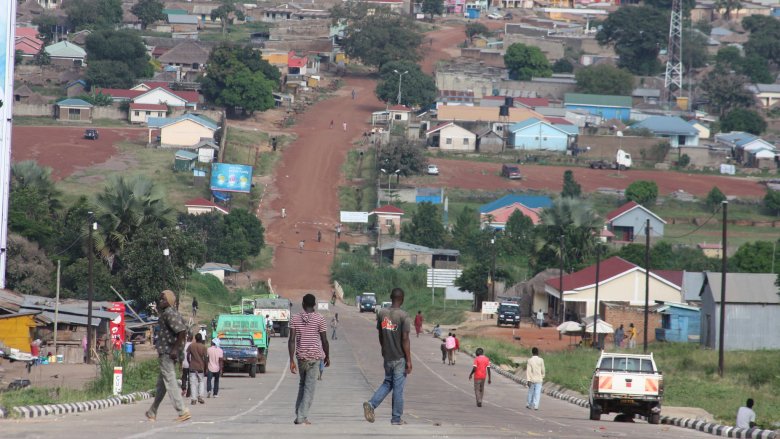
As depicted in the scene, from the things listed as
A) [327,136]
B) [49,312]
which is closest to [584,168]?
[327,136]

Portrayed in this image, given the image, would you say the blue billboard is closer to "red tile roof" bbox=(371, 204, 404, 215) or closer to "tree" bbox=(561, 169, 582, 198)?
"red tile roof" bbox=(371, 204, 404, 215)

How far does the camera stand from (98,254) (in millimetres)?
64750

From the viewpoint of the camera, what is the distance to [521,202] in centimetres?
10500

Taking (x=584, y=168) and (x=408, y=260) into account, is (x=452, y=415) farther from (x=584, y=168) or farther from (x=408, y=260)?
(x=584, y=168)

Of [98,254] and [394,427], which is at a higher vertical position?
[394,427]

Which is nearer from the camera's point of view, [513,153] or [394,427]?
[394,427]

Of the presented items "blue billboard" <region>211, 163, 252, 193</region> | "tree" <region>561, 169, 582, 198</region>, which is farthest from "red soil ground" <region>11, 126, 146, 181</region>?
"tree" <region>561, 169, 582, 198</region>

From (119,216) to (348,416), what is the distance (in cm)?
4192

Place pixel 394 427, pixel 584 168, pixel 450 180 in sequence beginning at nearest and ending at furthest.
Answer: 1. pixel 394 427
2. pixel 450 180
3. pixel 584 168

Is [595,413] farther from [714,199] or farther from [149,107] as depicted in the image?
[149,107]

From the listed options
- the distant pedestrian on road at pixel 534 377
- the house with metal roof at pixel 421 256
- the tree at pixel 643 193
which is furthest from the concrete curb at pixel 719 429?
the tree at pixel 643 193

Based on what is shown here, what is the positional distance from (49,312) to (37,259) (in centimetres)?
1311

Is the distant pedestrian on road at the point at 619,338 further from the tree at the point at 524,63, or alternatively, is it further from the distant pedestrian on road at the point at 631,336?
the tree at the point at 524,63

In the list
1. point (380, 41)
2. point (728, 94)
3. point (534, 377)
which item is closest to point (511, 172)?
point (380, 41)
